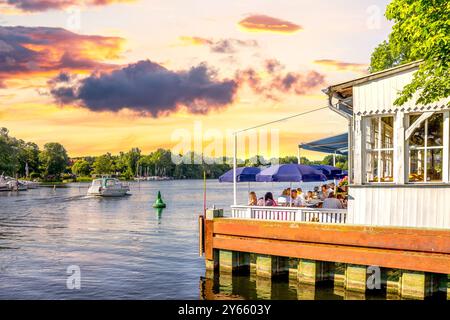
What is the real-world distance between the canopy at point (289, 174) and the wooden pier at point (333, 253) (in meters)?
1.75

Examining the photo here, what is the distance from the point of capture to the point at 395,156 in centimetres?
1731

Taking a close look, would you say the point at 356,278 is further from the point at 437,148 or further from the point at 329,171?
the point at 329,171

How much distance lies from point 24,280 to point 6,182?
11410cm

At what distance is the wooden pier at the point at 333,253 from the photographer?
15828 millimetres

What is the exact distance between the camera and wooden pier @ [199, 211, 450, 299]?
51.9 feet

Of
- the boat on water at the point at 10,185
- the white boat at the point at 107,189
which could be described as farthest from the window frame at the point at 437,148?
the boat on water at the point at 10,185

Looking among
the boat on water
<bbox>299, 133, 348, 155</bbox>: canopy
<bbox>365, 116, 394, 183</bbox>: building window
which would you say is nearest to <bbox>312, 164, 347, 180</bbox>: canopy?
<bbox>299, 133, 348, 155</bbox>: canopy

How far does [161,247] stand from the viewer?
33094 millimetres

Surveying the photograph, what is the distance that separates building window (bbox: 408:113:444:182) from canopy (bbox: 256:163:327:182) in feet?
13.1

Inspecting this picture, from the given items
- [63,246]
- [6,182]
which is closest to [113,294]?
[63,246]

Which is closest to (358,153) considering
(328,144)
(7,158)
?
(328,144)

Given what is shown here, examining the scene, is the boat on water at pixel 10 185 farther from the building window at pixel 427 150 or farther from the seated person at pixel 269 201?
the building window at pixel 427 150

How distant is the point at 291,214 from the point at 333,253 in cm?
230
